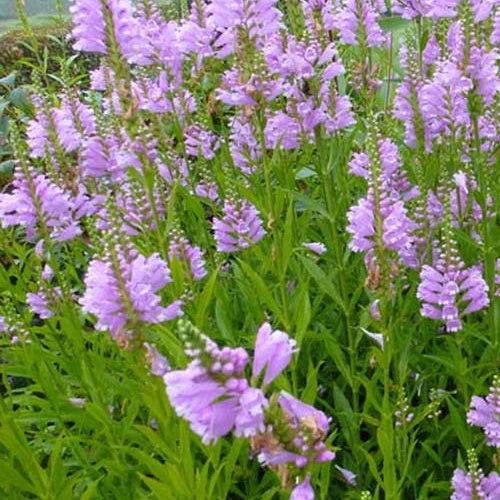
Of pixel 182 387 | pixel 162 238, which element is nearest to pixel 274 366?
pixel 182 387

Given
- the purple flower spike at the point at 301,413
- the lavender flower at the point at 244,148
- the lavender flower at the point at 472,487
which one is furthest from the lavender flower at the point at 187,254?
the purple flower spike at the point at 301,413

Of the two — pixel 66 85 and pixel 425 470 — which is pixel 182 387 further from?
pixel 66 85

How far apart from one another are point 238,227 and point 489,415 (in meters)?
1.53

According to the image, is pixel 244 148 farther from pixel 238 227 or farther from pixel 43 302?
pixel 43 302

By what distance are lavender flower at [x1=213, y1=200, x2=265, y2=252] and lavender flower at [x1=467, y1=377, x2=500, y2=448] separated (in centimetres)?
137

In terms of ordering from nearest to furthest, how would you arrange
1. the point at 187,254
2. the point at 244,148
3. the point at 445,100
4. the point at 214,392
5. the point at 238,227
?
the point at 214,392 < the point at 445,100 < the point at 187,254 < the point at 238,227 < the point at 244,148

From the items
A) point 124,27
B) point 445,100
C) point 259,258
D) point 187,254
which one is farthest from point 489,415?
point 124,27

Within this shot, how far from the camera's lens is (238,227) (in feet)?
12.8

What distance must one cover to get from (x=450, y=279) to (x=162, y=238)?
1.28 metres

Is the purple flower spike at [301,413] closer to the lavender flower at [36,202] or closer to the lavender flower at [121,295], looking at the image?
the lavender flower at [121,295]

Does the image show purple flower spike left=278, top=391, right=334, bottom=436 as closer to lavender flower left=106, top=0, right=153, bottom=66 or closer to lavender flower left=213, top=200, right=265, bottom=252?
lavender flower left=106, top=0, right=153, bottom=66

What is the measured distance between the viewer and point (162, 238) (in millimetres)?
3266

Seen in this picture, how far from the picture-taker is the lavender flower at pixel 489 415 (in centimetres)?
Result: 322

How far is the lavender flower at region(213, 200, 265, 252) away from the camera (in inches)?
154
